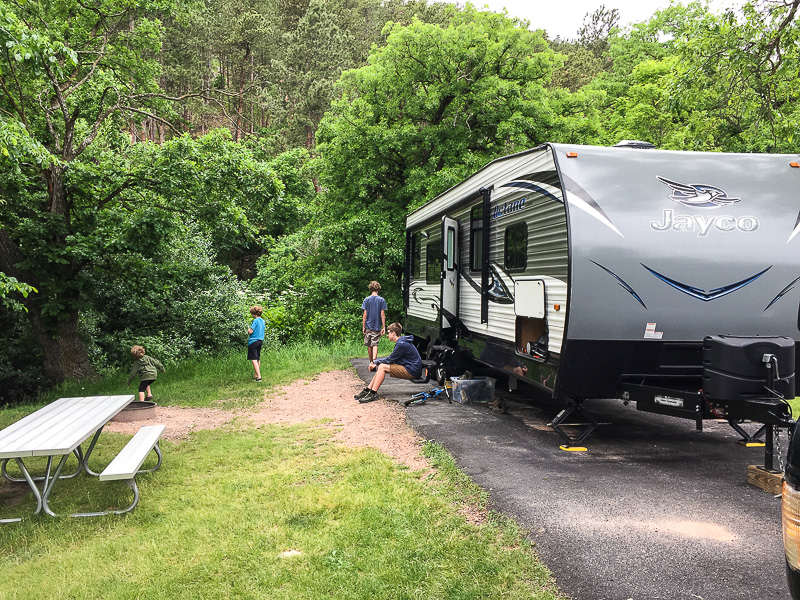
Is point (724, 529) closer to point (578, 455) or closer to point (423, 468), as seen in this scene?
point (578, 455)

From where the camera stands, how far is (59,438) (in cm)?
464

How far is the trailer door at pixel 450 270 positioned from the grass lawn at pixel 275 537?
3.44 m

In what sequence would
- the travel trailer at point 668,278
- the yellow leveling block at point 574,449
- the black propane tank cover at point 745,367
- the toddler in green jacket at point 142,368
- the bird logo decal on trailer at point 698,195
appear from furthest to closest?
the toddler in green jacket at point 142,368, the yellow leveling block at point 574,449, the bird logo decal on trailer at point 698,195, the travel trailer at point 668,278, the black propane tank cover at point 745,367

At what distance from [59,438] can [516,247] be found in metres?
4.71

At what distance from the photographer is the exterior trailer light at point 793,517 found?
7.02ft

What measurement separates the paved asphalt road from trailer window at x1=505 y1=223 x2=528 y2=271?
185cm

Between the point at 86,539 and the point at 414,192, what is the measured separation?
14.1m

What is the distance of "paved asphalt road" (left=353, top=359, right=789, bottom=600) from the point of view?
11.3 ft

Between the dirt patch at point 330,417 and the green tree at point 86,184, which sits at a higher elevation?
the green tree at point 86,184

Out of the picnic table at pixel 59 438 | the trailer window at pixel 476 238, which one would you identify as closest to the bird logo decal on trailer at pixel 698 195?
the trailer window at pixel 476 238

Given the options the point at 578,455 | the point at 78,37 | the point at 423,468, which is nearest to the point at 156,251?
the point at 78,37

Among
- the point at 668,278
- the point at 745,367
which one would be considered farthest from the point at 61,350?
the point at 745,367

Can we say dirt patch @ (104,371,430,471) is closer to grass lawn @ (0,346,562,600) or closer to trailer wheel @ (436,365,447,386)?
grass lawn @ (0,346,562,600)

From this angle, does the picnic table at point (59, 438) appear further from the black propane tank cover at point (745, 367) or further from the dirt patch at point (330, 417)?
the black propane tank cover at point (745, 367)
